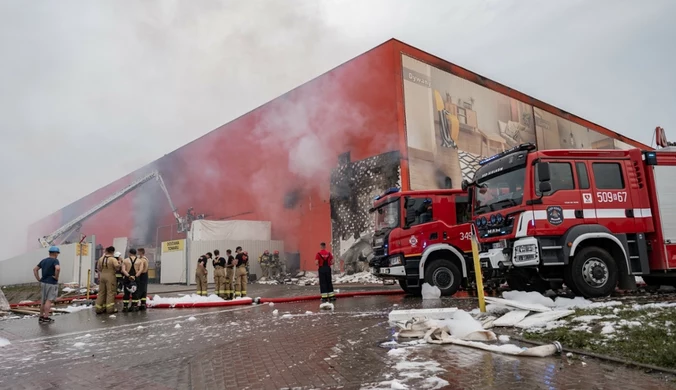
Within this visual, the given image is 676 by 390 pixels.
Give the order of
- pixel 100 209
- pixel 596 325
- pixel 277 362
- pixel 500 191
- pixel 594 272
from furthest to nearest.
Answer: pixel 100 209, pixel 500 191, pixel 594 272, pixel 596 325, pixel 277 362

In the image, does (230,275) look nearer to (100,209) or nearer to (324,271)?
(324,271)

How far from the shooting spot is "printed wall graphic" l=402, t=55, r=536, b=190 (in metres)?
19.8

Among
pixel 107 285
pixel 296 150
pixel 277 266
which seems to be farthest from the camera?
pixel 277 266

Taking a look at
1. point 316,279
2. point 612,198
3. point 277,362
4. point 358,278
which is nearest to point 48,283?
point 277,362

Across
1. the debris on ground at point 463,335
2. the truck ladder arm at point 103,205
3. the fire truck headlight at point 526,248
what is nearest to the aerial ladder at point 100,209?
the truck ladder arm at point 103,205

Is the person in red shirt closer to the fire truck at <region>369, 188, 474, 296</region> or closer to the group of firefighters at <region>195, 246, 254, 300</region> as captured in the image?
the fire truck at <region>369, 188, 474, 296</region>

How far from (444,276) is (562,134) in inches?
977

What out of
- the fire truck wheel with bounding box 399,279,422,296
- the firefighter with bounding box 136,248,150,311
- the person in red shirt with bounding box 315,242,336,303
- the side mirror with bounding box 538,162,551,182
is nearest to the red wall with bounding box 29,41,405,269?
the fire truck wheel with bounding box 399,279,422,296

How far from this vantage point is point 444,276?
384 inches

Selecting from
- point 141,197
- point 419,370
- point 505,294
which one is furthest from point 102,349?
point 141,197

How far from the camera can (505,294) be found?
7141 mm

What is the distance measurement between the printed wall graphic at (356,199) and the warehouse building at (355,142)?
1.9 inches

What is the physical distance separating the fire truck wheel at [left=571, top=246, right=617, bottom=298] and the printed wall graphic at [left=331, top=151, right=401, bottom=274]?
11.7m

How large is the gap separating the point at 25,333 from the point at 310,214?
15893mm
